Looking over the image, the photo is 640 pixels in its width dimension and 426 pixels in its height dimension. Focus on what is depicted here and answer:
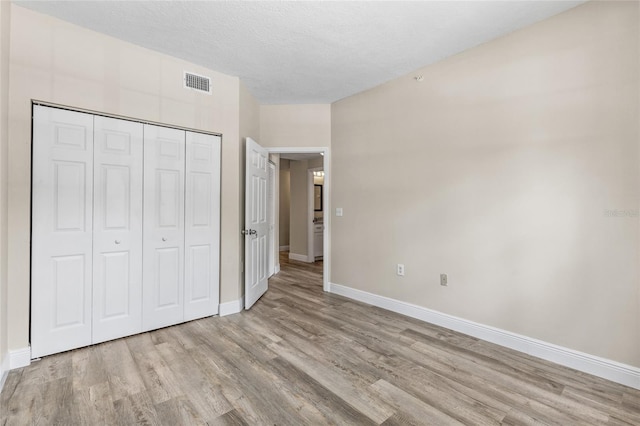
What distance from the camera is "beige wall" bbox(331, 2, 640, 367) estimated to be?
2078mm

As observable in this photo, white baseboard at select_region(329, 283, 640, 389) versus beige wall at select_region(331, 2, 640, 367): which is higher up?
beige wall at select_region(331, 2, 640, 367)

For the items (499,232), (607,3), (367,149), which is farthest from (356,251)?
(607,3)

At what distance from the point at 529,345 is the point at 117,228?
3.69 metres

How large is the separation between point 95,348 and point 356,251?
2865mm

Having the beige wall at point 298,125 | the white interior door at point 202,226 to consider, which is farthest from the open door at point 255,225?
the beige wall at point 298,125

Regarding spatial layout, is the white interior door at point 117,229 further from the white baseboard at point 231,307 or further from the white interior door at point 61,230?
the white baseboard at point 231,307

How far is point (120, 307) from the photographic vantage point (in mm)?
2697

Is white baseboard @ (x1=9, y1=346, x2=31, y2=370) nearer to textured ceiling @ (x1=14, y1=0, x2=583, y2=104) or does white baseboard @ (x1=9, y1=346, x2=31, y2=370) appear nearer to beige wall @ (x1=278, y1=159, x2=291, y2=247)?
textured ceiling @ (x1=14, y1=0, x2=583, y2=104)

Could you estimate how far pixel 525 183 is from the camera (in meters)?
2.48

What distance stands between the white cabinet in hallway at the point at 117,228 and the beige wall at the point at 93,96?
0.25 feet

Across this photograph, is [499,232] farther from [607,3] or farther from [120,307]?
[120,307]

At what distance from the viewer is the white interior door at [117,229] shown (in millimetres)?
2582

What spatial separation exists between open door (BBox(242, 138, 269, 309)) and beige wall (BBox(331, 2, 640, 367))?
1490mm

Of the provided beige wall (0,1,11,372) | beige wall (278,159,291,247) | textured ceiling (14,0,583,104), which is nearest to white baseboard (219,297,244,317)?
beige wall (0,1,11,372)
